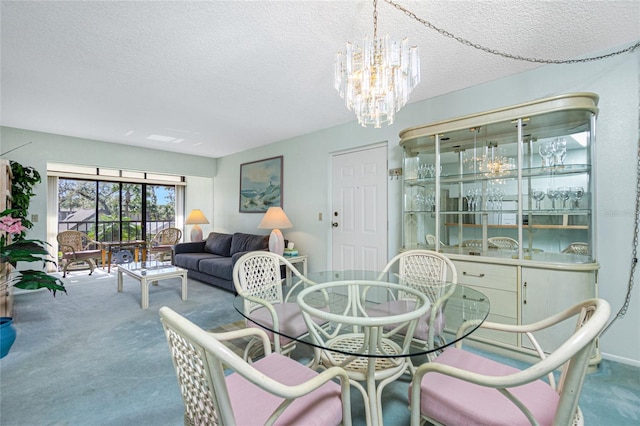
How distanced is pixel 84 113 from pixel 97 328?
2538 millimetres

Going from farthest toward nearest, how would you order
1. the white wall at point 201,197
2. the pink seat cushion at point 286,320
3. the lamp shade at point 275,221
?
the white wall at point 201,197, the lamp shade at point 275,221, the pink seat cushion at point 286,320

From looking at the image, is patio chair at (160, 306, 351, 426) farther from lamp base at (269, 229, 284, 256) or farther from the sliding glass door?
the sliding glass door

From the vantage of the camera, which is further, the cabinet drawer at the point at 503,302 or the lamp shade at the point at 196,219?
the lamp shade at the point at 196,219

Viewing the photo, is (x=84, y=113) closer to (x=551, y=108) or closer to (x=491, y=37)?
(x=491, y=37)

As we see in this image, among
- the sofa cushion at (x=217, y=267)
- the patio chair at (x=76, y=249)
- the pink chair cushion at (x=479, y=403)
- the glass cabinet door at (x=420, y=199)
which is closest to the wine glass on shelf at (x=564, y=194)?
the glass cabinet door at (x=420, y=199)

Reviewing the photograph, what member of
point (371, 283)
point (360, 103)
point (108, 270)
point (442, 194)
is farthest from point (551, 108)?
point (108, 270)

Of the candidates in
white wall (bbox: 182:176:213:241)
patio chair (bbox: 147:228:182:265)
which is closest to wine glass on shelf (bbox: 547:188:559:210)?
white wall (bbox: 182:176:213:241)

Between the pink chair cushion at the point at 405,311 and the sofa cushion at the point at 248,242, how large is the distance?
290 centimetres

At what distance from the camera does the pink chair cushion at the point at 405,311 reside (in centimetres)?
150

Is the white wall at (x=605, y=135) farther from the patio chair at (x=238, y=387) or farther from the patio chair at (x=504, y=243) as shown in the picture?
the patio chair at (x=238, y=387)

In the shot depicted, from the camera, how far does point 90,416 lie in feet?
5.24

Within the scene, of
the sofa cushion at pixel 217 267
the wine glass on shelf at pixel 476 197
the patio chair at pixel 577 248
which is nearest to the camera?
the patio chair at pixel 577 248

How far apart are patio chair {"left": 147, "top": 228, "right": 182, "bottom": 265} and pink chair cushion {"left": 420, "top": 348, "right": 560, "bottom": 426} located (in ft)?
20.0

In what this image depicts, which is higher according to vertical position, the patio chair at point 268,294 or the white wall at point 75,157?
the white wall at point 75,157
